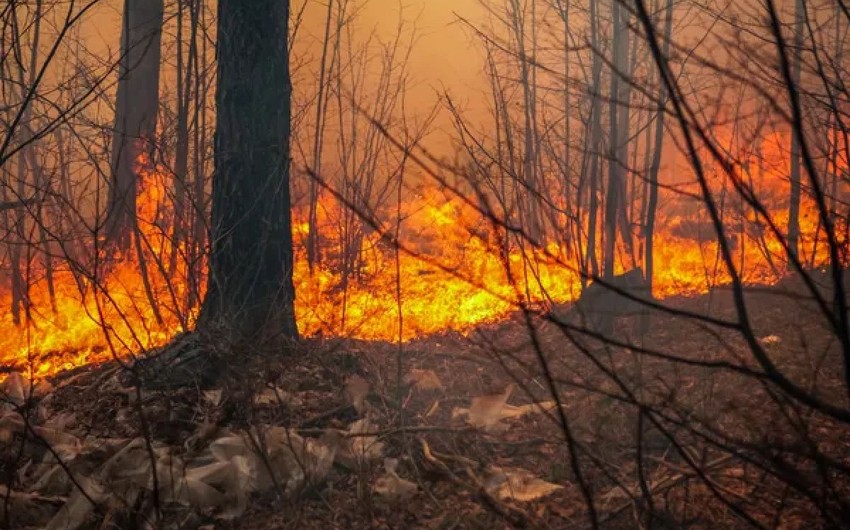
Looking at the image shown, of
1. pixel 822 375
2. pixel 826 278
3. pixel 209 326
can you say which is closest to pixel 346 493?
pixel 209 326

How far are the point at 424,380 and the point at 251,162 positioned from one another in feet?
6.75

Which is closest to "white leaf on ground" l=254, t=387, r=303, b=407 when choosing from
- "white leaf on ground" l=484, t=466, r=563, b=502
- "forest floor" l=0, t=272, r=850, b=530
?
"forest floor" l=0, t=272, r=850, b=530

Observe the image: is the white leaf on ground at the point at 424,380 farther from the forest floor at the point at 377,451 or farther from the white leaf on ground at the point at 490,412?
the white leaf on ground at the point at 490,412

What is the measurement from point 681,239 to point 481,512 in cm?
1480

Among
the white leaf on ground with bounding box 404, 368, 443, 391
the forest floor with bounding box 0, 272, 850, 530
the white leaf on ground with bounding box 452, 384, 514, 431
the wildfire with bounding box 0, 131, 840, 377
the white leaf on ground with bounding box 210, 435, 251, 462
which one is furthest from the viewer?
the wildfire with bounding box 0, 131, 840, 377

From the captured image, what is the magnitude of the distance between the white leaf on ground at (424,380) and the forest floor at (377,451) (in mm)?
14

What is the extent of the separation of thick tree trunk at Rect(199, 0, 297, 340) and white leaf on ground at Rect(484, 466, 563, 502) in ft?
7.66

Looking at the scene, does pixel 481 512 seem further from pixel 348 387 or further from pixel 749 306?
pixel 749 306

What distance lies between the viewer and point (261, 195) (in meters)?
4.94

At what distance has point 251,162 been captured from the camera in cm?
497

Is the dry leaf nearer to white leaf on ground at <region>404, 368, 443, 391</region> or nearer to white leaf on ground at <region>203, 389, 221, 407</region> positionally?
white leaf on ground at <region>404, 368, 443, 391</region>

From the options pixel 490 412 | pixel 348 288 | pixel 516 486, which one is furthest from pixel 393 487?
pixel 348 288

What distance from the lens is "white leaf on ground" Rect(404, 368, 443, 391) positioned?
Result: 437 cm

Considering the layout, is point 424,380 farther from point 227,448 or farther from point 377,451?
point 227,448
